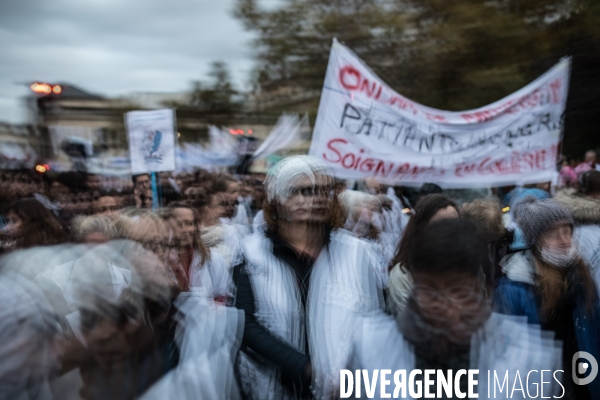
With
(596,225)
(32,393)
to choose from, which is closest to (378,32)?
(596,225)

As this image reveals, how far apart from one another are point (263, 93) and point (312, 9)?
270 cm

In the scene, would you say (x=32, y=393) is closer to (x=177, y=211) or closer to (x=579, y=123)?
(x=177, y=211)

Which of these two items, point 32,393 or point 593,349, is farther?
point 593,349

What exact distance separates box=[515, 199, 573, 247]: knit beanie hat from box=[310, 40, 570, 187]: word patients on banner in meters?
2.50

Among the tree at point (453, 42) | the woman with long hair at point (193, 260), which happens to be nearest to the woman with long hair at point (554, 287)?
the woman with long hair at point (193, 260)

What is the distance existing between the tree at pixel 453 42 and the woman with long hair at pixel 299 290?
907 cm

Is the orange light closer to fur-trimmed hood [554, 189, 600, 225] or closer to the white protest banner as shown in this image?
the white protest banner

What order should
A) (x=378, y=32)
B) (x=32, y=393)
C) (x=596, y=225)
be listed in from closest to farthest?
(x=32, y=393) < (x=596, y=225) < (x=378, y=32)

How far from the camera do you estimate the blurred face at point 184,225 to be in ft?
10.3

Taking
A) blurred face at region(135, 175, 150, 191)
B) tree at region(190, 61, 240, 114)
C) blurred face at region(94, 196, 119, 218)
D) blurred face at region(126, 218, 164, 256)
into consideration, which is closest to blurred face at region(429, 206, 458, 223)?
blurred face at region(126, 218, 164, 256)

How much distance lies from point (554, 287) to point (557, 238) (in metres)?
0.22

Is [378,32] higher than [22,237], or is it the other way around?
[378,32]

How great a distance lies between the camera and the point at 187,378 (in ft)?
5.32

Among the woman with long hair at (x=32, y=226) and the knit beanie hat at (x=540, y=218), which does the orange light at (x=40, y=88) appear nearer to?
the woman with long hair at (x=32, y=226)
